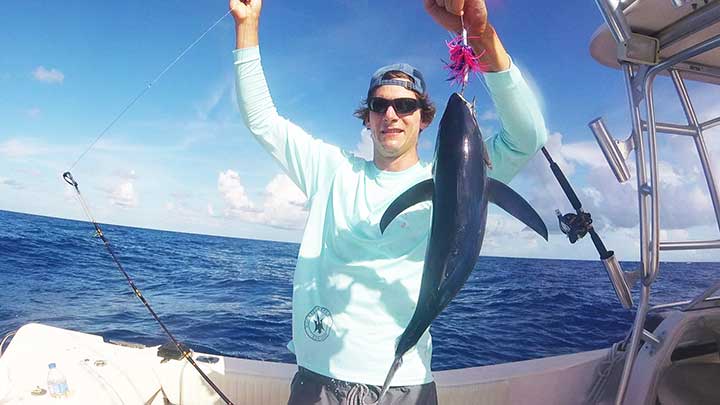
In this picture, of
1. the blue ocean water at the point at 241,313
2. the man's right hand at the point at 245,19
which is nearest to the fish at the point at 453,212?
the man's right hand at the point at 245,19

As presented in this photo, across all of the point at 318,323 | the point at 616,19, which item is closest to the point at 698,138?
the point at 616,19

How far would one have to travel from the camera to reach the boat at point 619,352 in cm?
244

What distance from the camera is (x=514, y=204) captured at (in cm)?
184

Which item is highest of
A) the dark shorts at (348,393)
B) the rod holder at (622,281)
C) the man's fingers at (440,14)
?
the man's fingers at (440,14)

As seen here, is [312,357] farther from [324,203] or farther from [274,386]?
[274,386]

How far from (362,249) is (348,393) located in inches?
25.6

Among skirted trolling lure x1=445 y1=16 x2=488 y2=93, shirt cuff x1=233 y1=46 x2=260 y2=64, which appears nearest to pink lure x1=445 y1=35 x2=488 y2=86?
skirted trolling lure x1=445 y1=16 x2=488 y2=93

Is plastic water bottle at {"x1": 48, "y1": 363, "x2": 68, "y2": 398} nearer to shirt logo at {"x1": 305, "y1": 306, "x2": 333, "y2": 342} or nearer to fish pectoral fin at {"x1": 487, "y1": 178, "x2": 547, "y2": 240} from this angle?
shirt logo at {"x1": 305, "y1": 306, "x2": 333, "y2": 342}

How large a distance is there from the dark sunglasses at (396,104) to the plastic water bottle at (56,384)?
9.03 feet

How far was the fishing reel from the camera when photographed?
106 inches

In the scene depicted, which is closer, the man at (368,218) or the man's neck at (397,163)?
the man at (368,218)

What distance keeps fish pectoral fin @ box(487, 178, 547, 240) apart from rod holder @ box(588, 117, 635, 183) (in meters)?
1.02

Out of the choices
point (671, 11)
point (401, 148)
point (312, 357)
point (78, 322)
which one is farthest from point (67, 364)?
point (78, 322)

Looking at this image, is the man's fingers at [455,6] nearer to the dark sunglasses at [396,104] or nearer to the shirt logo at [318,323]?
the dark sunglasses at [396,104]
